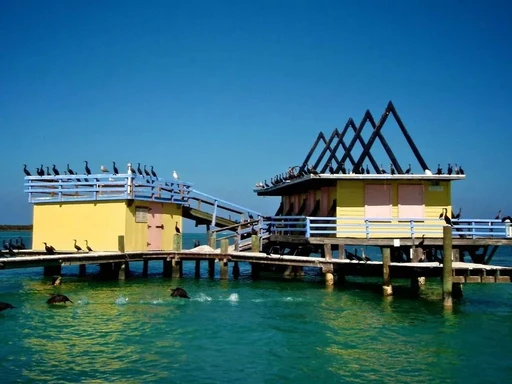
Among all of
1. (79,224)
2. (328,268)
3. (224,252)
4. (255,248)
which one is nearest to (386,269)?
(328,268)

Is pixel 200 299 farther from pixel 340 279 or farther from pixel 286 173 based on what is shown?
pixel 286 173

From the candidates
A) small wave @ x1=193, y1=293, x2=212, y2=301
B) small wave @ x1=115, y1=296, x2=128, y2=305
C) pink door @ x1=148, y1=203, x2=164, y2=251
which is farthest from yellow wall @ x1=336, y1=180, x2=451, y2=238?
small wave @ x1=115, y1=296, x2=128, y2=305

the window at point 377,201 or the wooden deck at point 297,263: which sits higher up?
the window at point 377,201

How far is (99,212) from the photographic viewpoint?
30.0m

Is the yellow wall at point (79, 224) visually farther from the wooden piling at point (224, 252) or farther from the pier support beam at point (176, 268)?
the wooden piling at point (224, 252)

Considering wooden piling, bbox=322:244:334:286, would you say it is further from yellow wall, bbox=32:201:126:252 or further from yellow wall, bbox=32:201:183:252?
yellow wall, bbox=32:201:126:252

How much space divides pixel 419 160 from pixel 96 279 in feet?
56.9

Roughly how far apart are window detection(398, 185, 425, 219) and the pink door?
12.4 m

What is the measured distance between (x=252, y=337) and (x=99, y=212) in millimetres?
15107

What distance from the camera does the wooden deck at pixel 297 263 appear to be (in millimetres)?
21914

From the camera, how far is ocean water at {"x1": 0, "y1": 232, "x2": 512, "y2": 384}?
549 inches

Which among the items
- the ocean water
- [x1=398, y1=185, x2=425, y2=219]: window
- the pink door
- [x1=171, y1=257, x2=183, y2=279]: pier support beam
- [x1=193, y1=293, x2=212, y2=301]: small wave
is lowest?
the ocean water

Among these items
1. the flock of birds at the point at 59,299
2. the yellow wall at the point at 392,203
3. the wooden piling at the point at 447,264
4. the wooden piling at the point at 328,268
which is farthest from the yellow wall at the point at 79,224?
the wooden piling at the point at 447,264

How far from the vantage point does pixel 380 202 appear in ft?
95.3
